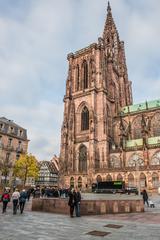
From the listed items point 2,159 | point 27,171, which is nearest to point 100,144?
point 27,171

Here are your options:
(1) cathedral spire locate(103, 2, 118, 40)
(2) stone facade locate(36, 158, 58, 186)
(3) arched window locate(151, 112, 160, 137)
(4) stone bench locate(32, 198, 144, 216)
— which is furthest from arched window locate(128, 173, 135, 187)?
(1) cathedral spire locate(103, 2, 118, 40)

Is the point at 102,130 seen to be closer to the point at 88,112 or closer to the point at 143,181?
the point at 88,112

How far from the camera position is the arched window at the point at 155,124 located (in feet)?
182

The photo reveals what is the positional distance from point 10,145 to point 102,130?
73.5 feet

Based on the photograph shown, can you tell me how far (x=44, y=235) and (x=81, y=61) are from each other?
63990 mm

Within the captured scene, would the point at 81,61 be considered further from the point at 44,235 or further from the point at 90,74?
the point at 44,235

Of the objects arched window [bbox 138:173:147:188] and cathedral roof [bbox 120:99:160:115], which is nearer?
arched window [bbox 138:173:147:188]

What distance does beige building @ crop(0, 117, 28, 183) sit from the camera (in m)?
42.8

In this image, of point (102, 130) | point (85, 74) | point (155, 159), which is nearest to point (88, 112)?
point (102, 130)

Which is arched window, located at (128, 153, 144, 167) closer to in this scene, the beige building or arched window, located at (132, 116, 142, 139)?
arched window, located at (132, 116, 142, 139)

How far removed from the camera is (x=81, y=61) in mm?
66812

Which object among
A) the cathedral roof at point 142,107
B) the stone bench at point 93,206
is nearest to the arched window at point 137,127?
the cathedral roof at point 142,107

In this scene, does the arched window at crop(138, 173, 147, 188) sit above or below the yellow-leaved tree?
below

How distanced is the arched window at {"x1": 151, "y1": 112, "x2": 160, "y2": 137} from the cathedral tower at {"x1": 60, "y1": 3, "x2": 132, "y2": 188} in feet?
36.6
